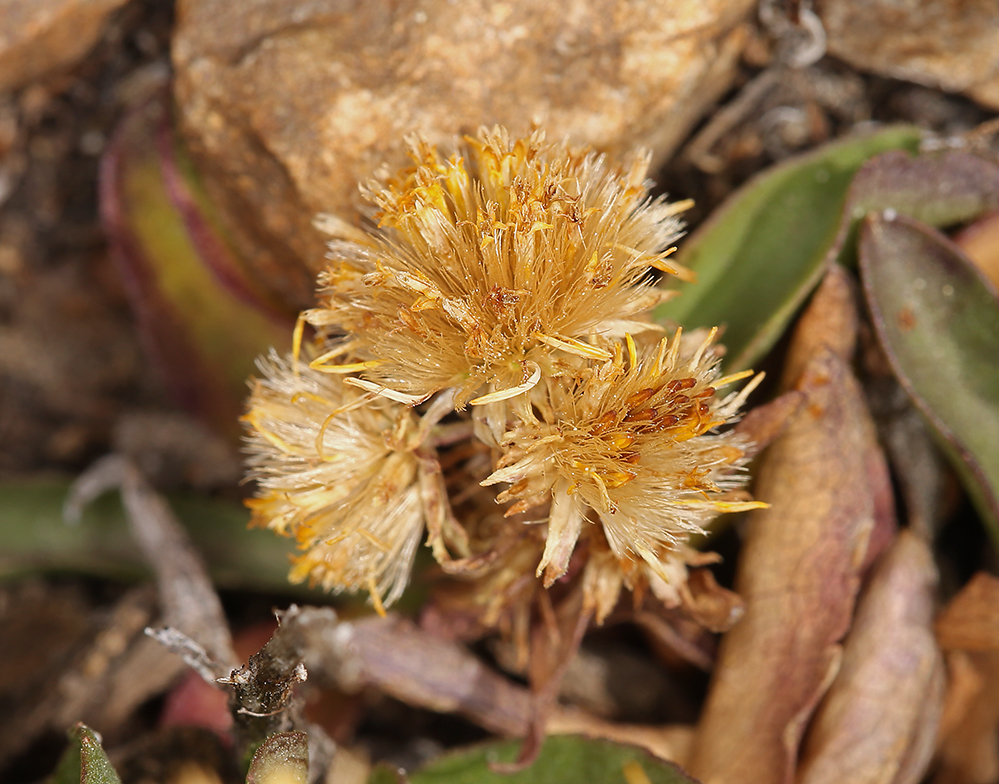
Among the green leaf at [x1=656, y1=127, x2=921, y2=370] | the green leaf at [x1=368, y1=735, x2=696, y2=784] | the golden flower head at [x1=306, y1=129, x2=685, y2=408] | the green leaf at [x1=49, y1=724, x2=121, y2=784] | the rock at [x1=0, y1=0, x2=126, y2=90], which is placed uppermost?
the rock at [x1=0, y1=0, x2=126, y2=90]

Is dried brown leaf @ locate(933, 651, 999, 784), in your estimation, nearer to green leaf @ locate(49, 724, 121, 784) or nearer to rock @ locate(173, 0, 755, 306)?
rock @ locate(173, 0, 755, 306)

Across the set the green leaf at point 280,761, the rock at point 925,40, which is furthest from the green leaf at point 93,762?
the rock at point 925,40

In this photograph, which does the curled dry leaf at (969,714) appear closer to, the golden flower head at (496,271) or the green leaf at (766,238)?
the green leaf at (766,238)

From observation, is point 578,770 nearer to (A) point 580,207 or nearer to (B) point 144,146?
(A) point 580,207

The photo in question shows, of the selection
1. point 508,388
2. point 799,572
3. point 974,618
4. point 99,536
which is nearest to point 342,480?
point 508,388

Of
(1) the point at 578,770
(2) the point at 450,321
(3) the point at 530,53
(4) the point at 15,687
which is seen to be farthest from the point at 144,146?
(1) the point at 578,770

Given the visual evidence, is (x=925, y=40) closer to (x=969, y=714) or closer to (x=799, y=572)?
(x=799, y=572)

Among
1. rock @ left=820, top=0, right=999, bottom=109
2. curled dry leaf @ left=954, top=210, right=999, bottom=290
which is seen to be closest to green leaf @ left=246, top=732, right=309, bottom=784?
curled dry leaf @ left=954, top=210, right=999, bottom=290
